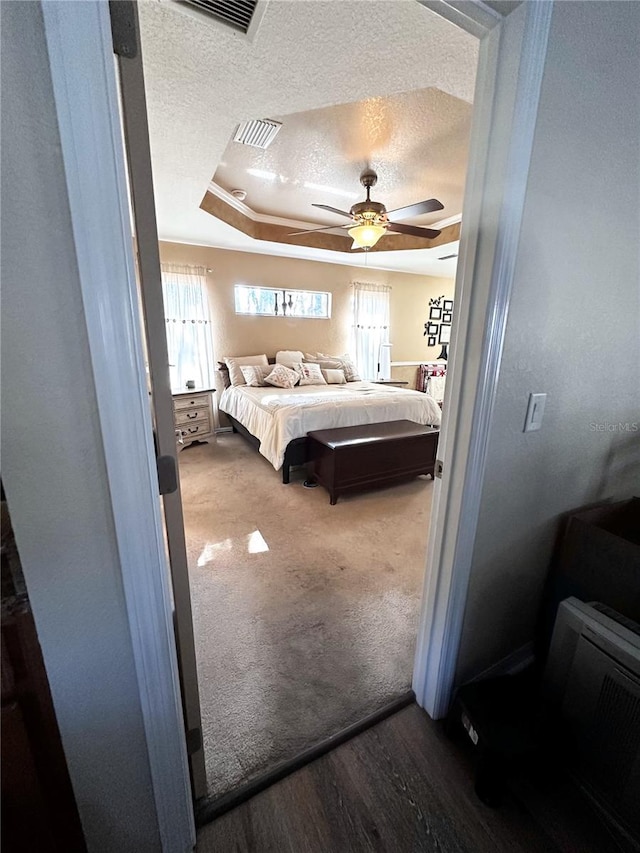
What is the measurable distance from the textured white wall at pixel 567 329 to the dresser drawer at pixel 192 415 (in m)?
3.42

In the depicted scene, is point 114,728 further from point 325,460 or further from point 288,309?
point 288,309

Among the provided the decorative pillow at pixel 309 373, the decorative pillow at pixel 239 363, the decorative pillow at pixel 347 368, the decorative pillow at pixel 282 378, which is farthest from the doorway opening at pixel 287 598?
the decorative pillow at pixel 347 368

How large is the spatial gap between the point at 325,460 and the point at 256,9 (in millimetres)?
2391

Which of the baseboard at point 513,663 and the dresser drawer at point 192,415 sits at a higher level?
the dresser drawer at point 192,415

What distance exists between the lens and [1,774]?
537mm

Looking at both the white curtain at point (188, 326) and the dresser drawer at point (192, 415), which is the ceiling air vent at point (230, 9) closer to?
the dresser drawer at point (192, 415)

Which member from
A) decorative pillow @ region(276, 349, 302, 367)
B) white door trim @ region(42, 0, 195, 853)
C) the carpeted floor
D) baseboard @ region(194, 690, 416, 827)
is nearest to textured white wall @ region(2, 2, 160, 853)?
white door trim @ region(42, 0, 195, 853)

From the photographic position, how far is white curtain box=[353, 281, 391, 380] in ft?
18.1

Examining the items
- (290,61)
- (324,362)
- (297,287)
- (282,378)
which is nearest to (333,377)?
(324,362)

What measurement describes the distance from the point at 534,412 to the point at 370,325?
4.91 metres

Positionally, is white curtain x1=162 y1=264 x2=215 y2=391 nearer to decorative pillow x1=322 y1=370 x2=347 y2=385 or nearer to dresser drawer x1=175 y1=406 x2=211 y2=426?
dresser drawer x1=175 y1=406 x2=211 y2=426

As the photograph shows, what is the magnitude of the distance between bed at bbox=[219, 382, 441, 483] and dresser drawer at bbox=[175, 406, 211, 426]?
0.42 m

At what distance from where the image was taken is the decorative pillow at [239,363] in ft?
14.4

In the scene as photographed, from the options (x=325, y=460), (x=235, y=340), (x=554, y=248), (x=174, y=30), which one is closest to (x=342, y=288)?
(x=235, y=340)
